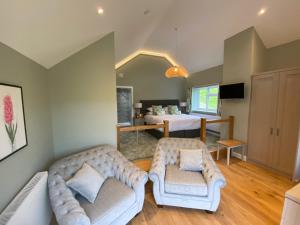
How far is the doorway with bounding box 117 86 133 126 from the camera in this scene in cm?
624

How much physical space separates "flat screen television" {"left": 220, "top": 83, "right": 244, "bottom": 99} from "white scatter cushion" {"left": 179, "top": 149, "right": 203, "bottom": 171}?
196 centimetres

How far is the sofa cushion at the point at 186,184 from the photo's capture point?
6.61ft

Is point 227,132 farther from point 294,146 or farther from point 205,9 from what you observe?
point 205,9

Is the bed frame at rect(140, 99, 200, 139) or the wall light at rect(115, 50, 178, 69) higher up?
the wall light at rect(115, 50, 178, 69)

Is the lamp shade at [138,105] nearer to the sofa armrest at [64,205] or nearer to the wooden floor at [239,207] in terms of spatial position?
the wooden floor at [239,207]

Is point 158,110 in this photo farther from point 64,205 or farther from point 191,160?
point 64,205

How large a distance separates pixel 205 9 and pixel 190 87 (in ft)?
12.6

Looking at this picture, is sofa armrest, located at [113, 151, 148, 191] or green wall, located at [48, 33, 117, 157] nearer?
sofa armrest, located at [113, 151, 148, 191]

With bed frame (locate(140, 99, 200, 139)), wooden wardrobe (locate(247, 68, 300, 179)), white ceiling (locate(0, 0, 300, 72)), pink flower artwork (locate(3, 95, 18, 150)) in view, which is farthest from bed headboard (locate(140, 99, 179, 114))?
pink flower artwork (locate(3, 95, 18, 150))

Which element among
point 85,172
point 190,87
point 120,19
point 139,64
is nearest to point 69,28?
point 120,19

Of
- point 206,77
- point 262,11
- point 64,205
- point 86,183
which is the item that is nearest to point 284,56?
point 262,11

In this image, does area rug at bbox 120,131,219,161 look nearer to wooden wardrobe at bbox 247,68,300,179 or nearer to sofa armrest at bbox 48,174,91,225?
wooden wardrobe at bbox 247,68,300,179

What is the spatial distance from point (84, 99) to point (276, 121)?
146 inches

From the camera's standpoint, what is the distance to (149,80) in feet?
21.8
